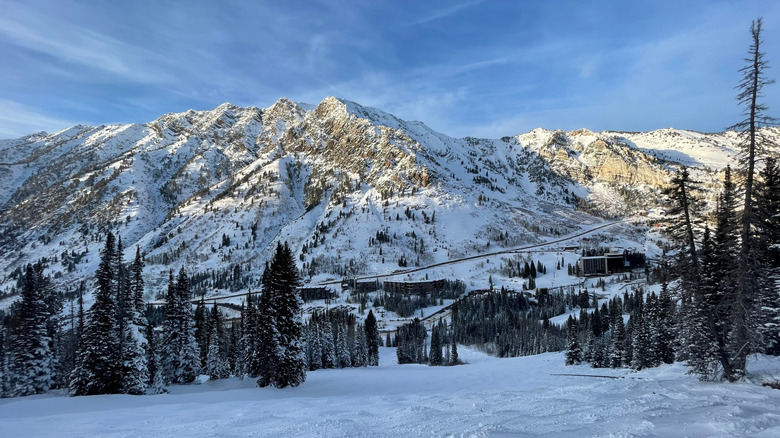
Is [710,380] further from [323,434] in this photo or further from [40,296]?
[40,296]

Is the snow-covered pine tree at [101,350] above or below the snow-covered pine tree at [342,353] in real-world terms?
above

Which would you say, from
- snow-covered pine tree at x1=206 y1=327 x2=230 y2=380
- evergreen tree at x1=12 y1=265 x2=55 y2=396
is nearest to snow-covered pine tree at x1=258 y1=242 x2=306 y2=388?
snow-covered pine tree at x1=206 y1=327 x2=230 y2=380

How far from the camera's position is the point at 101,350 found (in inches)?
1503

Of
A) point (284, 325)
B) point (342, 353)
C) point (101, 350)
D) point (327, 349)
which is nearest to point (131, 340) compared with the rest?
point (101, 350)

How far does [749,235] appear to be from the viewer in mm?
22734

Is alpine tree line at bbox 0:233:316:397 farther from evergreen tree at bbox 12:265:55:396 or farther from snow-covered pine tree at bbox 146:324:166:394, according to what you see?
snow-covered pine tree at bbox 146:324:166:394

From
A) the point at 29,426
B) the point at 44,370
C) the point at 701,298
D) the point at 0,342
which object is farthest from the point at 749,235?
the point at 0,342

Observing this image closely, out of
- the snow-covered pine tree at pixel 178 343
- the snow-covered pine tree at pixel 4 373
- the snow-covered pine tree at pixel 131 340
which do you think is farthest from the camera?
the snow-covered pine tree at pixel 178 343

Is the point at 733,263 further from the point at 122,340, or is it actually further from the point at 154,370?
the point at 154,370

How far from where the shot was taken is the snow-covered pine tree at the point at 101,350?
124 feet

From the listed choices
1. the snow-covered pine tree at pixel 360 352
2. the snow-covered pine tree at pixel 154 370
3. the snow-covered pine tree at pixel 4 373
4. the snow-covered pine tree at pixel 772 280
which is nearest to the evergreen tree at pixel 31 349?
the snow-covered pine tree at pixel 4 373

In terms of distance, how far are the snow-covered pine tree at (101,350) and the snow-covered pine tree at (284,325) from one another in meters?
13.1

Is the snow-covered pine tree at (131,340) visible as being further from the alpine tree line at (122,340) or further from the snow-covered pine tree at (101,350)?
the snow-covered pine tree at (101,350)

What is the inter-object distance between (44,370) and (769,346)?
215 feet
